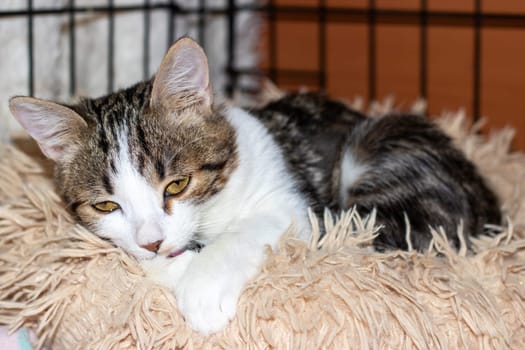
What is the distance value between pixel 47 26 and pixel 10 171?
500mm

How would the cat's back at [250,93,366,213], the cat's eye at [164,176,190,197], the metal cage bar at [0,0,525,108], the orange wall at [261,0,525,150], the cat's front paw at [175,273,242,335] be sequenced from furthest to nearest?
the orange wall at [261,0,525,150] < the metal cage bar at [0,0,525,108] < the cat's back at [250,93,366,213] < the cat's eye at [164,176,190,197] < the cat's front paw at [175,273,242,335]

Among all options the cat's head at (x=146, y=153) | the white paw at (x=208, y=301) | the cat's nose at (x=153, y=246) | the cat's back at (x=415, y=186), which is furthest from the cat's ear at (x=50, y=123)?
the cat's back at (x=415, y=186)

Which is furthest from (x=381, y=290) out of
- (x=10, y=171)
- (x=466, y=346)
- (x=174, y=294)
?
(x=10, y=171)

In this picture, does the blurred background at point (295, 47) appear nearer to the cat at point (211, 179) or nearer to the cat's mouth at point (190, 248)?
the cat at point (211, 179)

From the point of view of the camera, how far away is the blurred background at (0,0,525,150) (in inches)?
88.0

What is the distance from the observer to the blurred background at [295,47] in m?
2.24

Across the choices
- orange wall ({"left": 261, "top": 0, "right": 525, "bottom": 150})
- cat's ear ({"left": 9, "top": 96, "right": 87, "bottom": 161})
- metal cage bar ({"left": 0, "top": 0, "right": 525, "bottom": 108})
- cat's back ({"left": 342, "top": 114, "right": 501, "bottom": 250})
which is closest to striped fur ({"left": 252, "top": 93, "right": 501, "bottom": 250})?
cat's back ({"left": 342, "top": 114, "right": 501, "bottom": 250})

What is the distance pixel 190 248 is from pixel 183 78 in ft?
1.26

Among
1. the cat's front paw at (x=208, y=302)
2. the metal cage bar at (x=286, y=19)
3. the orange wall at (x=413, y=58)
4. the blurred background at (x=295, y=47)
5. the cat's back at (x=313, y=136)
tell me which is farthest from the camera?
the orange wall at (x=413, y=58)

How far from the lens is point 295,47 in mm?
3232

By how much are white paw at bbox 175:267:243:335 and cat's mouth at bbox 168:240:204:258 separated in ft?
0.37

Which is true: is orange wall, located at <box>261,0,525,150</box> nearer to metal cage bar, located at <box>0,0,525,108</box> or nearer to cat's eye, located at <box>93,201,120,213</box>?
metal cage bar, located at <box>0,0,525,108</box>

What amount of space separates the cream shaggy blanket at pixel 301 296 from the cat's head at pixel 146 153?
0.10 m

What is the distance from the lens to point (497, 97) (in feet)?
9.26
